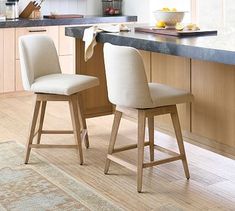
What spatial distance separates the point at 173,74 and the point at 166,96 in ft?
2.10

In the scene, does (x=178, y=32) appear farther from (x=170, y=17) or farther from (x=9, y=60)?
(x=9, y=60)

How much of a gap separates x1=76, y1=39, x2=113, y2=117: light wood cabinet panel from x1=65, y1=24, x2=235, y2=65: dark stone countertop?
567 millimetres

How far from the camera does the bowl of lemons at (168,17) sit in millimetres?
3537

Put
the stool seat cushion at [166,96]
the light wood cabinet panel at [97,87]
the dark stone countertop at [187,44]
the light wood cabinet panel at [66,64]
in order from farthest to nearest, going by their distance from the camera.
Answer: the light wood cabinet panel at [66,64] → the light wood cabinet panel at [97,87] → the stool seat cushion at [166,96] → the dark stone countertop at [187,44]

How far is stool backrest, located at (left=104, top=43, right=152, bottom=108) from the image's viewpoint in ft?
9.07

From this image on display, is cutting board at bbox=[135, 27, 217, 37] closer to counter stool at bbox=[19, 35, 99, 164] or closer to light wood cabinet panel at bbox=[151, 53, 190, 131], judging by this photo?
light wood cabinet panel at bbox=[151, 53, 190, 131]

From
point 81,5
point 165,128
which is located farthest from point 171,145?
point 81,5

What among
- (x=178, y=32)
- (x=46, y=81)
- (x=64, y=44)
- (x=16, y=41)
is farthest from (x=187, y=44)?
(x=64, y=44)

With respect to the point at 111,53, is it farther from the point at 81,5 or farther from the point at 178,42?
the point at 81,5

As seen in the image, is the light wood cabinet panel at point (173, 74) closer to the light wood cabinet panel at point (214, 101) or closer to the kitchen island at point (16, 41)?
the light wood cabinet panel at point (214, 101)

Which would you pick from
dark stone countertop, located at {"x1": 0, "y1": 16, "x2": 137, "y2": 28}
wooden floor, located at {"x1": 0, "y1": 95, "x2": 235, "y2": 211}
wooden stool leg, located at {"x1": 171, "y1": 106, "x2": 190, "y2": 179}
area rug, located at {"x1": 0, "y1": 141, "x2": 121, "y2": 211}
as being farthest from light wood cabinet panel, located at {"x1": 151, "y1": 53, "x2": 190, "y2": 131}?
dark stone countertop, located at {"x1": 0, "y1": 16, "x2": 137, "y2": 28}

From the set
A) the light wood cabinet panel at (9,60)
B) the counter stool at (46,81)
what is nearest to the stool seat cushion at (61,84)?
the counter stool at (46,81)

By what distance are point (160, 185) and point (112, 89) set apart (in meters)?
0.70

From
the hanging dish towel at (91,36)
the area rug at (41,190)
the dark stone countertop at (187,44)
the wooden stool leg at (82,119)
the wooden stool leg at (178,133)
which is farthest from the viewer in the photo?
the wooden stool leg at (82,119)
